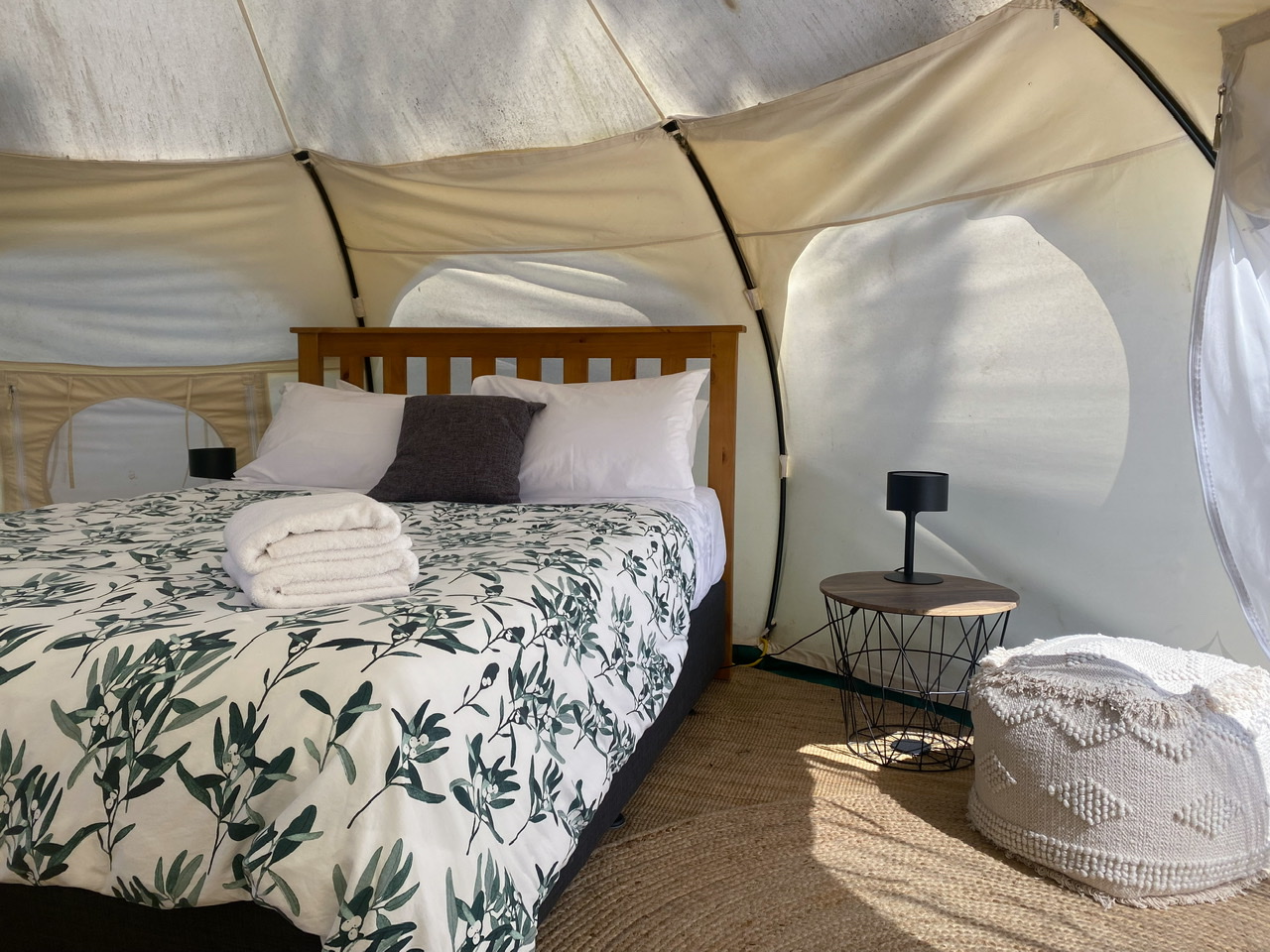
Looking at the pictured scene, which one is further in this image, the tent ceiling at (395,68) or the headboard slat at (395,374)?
the headboard slat at (395,374)

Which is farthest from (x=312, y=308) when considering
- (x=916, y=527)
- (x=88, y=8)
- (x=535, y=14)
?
(x=916, y=527)

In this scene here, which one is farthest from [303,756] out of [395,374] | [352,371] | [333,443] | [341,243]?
[341,243]

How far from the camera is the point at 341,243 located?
3.87 meters

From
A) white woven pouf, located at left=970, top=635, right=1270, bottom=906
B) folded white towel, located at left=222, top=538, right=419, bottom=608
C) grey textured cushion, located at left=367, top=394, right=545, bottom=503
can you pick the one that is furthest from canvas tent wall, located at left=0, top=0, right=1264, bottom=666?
folded white towel, located at left=222, top=538, right=419, bottom=608

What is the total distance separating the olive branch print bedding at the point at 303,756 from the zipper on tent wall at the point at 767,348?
199 centimetres

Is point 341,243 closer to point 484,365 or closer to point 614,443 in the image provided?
point 484,365

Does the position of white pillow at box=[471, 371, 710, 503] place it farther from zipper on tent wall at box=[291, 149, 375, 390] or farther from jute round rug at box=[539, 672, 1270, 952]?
zipper on tent wall at box=[291, 149, 375, 390]

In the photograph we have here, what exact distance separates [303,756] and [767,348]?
8.24ft

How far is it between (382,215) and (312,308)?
1.75 feet

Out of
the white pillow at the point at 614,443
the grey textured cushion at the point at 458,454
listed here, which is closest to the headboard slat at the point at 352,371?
the grey textured cushion at the point at 458,454

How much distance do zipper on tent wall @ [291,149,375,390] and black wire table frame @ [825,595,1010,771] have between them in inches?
89.2

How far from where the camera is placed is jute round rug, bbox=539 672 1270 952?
1678 mm

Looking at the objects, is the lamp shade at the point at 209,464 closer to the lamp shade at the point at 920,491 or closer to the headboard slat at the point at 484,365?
the headboard slat at the point at 484,365

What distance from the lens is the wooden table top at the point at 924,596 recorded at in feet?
7.52
